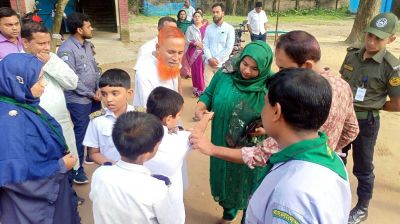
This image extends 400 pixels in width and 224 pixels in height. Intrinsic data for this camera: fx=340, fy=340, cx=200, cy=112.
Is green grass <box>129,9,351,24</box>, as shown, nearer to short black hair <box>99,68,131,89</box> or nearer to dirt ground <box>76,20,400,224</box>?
dirt ground <box>76,20,400,224</box>

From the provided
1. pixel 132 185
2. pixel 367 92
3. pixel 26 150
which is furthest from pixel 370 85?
pixel 26 150

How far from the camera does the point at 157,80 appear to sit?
2789 millimetres

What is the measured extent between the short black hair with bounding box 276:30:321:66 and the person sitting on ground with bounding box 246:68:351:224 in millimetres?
645

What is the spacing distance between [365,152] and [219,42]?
3.67 m

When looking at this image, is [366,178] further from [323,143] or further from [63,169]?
[63,169]

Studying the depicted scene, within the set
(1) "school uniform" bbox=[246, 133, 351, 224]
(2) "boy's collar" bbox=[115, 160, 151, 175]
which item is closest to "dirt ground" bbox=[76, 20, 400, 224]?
(2) "boy's collar" bbox=[115, 160, 151, 175]

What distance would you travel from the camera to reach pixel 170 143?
6.24 ft

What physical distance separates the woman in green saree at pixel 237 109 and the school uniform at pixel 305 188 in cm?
116

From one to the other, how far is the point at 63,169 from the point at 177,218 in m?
0.82

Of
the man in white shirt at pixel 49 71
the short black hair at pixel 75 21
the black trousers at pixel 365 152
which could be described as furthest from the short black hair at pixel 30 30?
the black trousers at pixel 365 152

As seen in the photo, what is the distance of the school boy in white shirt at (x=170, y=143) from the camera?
1.90m

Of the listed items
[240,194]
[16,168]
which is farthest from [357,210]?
[16,168]

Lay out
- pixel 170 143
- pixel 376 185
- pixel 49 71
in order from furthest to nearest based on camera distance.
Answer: pixel 376 185, pixel 49 71, pixel 170 143

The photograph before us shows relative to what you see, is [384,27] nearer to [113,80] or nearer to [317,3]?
[113,80]
